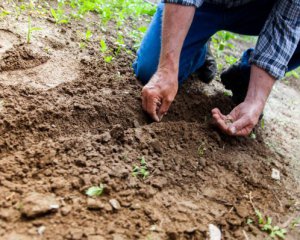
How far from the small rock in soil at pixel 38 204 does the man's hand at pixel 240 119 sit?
3.15 ft

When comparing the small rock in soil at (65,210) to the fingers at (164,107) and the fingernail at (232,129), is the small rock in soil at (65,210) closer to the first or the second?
the fingers at (164,107)

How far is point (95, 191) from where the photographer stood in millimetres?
1314

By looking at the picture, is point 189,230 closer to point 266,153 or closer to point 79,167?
point 79,167

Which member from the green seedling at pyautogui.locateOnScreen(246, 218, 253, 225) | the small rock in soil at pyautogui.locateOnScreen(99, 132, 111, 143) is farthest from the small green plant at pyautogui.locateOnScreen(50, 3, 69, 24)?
the green seedling at pyautogui.locateOnScreen(246, 218, 253, 225)

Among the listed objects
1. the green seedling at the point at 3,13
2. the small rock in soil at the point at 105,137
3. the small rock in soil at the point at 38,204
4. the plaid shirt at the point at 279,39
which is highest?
the plaid shirt at the point at 279,39

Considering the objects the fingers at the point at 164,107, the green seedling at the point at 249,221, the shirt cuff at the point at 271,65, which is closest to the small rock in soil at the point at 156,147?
the fingers at the point at 164,107

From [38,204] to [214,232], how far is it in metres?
0.66

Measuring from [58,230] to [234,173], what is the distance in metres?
0.88

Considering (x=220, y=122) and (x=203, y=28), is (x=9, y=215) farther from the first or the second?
(x=203, y=28)

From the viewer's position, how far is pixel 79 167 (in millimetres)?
1413

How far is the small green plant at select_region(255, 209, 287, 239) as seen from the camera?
1.42 metres

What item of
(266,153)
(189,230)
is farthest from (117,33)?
(189,230)

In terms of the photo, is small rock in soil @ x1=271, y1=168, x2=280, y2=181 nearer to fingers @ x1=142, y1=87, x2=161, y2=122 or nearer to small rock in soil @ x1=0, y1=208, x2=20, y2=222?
fingers @ x1=142, y1=87, x2=161, y2=122

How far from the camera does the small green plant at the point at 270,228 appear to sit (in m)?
1.42
